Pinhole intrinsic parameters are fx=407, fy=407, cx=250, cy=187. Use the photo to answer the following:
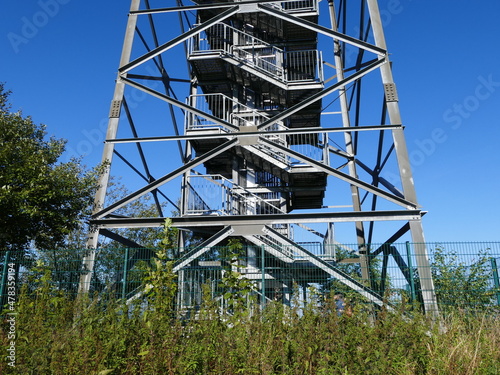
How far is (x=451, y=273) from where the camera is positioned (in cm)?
1026

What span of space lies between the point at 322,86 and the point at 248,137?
5.56 metres

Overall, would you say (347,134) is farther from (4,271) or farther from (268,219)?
(4,271)

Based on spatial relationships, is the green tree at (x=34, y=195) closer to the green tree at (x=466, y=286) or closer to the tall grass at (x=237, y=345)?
the tall grass at (x=237, y=345)

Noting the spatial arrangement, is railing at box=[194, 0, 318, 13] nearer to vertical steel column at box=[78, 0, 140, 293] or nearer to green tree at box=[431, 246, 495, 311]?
vertical steel column at box=[78, 0, 140, 293]

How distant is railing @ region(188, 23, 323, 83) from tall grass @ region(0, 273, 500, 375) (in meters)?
12.0

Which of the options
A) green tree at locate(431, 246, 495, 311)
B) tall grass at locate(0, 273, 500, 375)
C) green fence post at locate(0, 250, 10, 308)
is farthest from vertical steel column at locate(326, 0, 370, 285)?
green fence post at locate(0, 250, 10, 308)

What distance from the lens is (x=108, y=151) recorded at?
41.0ft

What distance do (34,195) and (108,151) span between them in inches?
105

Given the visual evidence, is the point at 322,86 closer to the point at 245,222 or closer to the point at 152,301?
the point at 245,222

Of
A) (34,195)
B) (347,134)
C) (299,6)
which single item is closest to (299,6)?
(299,6)

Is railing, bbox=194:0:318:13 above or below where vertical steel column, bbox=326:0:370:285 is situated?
above

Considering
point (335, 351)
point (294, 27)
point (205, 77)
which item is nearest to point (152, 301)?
point (335, 351)

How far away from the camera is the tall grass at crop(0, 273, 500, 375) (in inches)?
171

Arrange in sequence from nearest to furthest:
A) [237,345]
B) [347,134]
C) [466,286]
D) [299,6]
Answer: [237,345]
[466,286]
[347,134]
[299,6]
